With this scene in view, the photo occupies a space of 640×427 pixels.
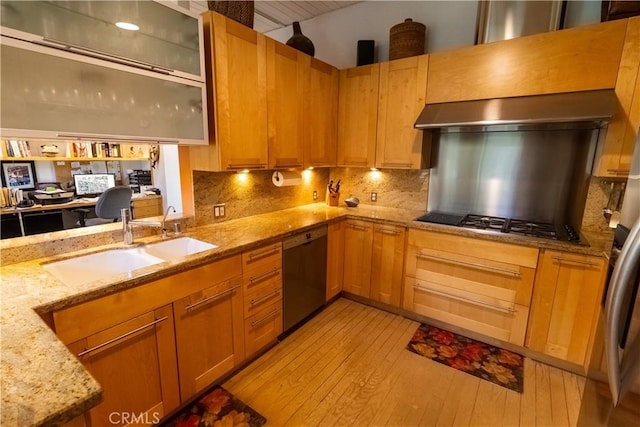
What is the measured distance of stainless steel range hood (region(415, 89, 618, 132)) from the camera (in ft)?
6.22

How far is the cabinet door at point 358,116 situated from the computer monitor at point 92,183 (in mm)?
3998

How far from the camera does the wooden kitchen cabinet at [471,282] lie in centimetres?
219

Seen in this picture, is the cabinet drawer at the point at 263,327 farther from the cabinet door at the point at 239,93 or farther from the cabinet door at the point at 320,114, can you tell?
the cabinet door at the point at 320,114

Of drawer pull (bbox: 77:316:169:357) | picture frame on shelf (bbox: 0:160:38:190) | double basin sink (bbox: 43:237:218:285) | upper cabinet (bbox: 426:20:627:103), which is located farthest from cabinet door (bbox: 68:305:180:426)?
picture frame on shelf (bbox: 0:160:38:190)

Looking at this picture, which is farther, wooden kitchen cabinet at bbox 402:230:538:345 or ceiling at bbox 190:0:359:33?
ceiling at bbox 190:0:359:33

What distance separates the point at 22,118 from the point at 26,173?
414 cm

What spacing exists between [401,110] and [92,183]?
188 inches

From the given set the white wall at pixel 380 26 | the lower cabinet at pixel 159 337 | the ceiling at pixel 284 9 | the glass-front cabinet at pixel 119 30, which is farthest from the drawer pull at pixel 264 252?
the ceiling at pixel 284 9

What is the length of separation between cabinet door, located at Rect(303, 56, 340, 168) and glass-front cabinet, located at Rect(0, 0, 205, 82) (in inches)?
42.2

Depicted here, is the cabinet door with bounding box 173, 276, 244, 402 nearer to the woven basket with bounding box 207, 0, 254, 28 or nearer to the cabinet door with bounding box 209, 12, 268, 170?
the cabinet door with bounding box 209, 12, 268, 170

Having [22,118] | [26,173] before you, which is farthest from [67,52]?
[26,173]

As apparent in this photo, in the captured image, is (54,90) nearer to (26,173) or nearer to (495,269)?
(495,269)

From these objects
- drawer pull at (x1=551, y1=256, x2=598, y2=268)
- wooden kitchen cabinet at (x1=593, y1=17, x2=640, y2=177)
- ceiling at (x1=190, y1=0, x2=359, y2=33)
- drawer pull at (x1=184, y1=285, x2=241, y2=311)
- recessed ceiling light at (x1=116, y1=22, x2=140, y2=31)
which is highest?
ceiling at (x1=190, y1=0, x2=359, y2=33)

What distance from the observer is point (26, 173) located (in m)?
4.26
